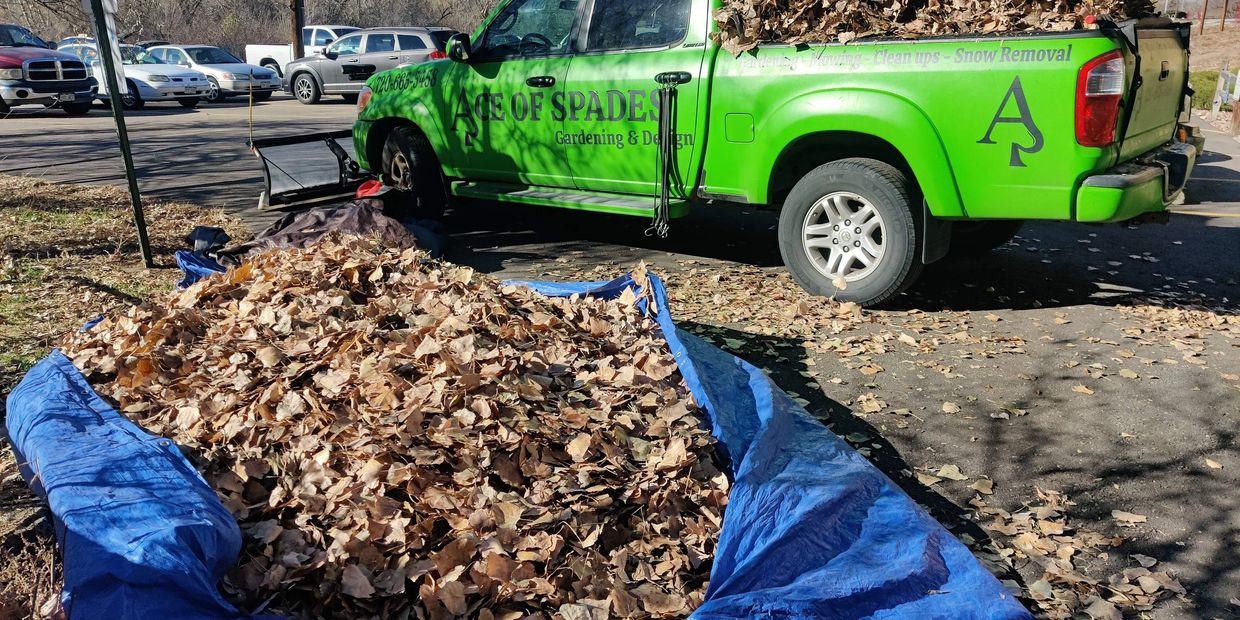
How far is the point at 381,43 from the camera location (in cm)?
2194

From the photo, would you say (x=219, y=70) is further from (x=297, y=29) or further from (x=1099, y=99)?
(x=1099, y=99)

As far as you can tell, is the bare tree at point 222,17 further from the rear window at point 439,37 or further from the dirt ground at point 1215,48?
the dirt ground at point 1215,48

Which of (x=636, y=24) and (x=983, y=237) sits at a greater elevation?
(x=636, y=24)

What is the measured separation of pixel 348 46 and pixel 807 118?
63.8 ft

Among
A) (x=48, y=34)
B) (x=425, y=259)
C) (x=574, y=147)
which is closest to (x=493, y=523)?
(x=425, y=259)

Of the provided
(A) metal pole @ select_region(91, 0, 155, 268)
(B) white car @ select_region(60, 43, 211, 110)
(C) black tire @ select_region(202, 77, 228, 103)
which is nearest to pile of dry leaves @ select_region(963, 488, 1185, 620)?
(A) metal pole @ select_region(91, 0, 155, 268)

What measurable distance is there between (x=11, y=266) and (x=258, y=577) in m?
5.23

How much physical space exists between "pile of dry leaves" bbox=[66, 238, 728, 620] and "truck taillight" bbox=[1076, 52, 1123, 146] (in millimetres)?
2612

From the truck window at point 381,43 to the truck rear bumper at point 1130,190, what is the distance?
1949 cm

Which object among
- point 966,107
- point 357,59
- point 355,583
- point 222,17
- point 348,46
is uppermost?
point 222,17

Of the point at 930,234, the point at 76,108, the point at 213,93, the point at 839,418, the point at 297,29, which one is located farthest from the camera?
the point at 297,29

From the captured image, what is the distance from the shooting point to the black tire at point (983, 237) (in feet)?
21.8

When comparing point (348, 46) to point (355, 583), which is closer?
point (355, 583)

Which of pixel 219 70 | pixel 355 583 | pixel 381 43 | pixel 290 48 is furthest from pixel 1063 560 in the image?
pixel 290 48
